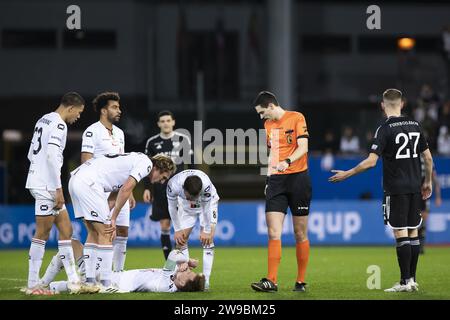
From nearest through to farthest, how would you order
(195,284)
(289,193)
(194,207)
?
(195,284) → (289,193) → (194,207)

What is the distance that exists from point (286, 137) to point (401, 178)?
1518 millimetres

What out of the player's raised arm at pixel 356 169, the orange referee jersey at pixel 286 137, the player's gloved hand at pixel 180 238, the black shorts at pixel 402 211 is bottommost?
the player's gloved hand at pixel 180 238

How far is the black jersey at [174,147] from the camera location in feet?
50.2

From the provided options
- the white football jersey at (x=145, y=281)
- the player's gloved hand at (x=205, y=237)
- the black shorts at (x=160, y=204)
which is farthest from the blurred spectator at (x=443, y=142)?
the white football jersey at (x=145, y=281)

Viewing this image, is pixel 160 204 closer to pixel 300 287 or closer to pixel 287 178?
pixel 287 178

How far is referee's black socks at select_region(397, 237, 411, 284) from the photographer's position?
11578 mm

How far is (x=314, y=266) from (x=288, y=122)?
16.0ft

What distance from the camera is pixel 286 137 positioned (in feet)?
38.9

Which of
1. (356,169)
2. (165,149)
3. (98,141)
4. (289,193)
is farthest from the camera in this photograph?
(165,149)

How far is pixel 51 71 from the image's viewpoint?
110 feet

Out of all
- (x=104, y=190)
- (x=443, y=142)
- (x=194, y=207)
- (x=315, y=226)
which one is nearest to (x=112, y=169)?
(x=104, y=190)

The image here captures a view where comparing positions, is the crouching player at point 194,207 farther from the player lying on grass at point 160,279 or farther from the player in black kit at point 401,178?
the player in black kit at point 401,178

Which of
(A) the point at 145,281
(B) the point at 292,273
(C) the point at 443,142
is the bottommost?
(B) the point at 292,273

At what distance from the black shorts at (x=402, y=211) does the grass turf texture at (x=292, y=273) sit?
86 cm
